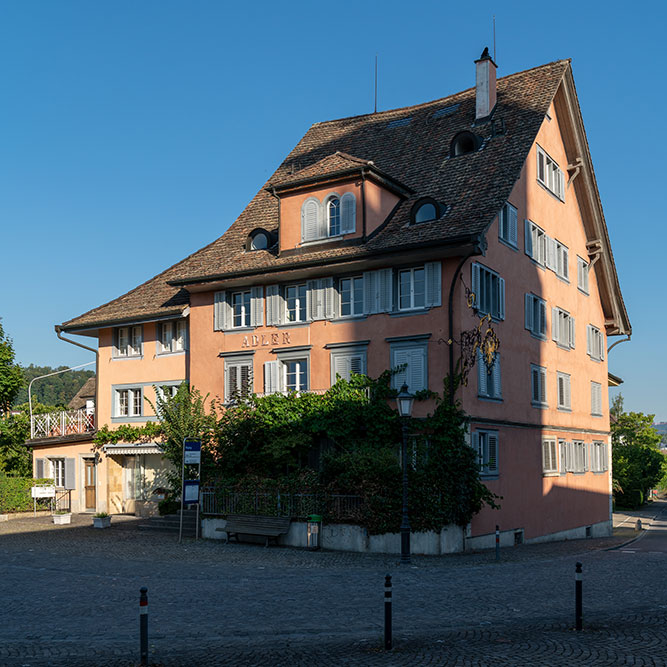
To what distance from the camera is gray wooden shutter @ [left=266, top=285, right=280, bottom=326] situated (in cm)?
2841

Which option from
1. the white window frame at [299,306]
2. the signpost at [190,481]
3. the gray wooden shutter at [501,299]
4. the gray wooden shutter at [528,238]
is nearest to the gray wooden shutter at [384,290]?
the white window frame at [299,306]

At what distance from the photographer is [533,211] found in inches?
1193

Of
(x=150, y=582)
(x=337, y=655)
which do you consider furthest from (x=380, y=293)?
(x=337, y=655)

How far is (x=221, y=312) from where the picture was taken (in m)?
29.8

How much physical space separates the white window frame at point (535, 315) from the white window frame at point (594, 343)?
627cm

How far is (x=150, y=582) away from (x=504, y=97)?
22.1 m

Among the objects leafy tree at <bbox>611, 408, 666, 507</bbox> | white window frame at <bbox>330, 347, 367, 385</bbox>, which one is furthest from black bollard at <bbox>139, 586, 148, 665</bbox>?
leafy tree at <bbox>611, 408, 666, 507</bbox>

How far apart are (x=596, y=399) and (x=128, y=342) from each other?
20.0 m

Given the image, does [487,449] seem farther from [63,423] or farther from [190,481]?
[63,423]

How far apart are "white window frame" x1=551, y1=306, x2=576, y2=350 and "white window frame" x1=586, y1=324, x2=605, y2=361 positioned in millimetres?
2455

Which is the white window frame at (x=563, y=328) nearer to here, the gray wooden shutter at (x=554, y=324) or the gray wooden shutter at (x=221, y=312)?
the gray wooden shutter at (x=554, y=324)

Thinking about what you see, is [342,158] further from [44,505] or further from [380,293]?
[44,505]

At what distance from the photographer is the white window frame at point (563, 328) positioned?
32500 mm

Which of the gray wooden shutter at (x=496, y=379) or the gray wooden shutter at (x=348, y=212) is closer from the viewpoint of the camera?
the gray wooden shutter at (x=496, y=379)
